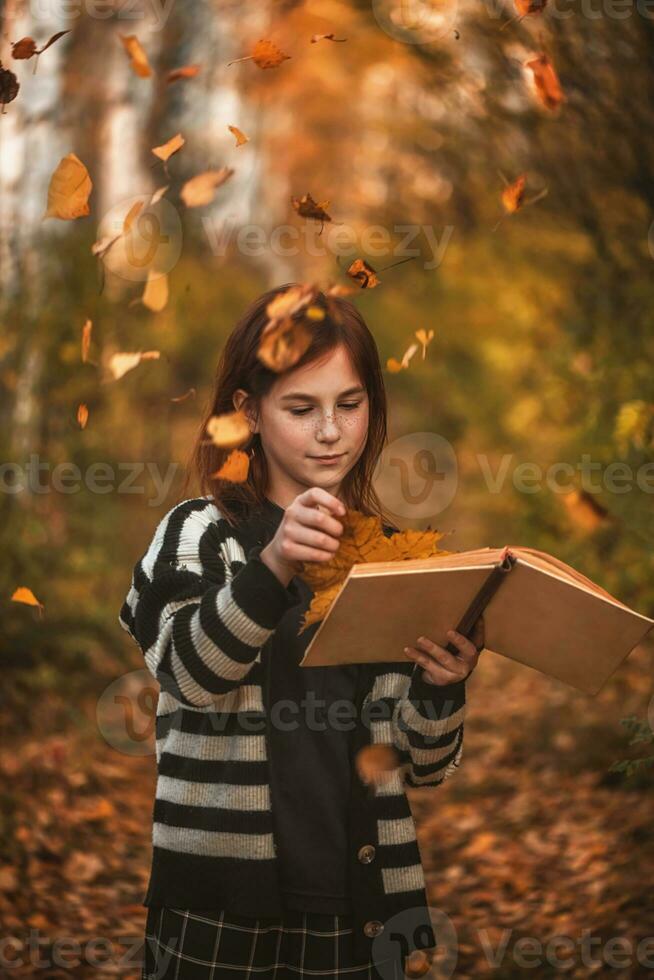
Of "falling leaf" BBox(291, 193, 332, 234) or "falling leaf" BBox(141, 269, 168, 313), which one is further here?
"falling leaf" BBox(141, 269, 168, 313)

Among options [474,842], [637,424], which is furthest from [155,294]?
[474,842]

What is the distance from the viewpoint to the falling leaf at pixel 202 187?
228cm

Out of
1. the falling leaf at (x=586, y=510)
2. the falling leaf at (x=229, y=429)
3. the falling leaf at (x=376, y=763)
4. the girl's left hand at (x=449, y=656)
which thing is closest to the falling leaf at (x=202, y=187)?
the falling leaf at (x=229, y=429)

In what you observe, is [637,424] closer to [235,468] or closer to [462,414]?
[235,468]

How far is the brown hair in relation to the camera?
217 centimetres

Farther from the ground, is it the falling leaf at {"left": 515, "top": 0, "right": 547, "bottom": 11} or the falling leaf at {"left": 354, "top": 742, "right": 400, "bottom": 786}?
the falling leaf at {"left": 515, "top": 0, "right": 547, "bottom": 11}

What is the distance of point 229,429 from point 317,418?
19cm

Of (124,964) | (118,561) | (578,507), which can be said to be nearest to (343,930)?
(124,964)

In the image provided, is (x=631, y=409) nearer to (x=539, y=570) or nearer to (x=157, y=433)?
(x=539, y=570)

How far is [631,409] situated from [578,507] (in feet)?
2.60

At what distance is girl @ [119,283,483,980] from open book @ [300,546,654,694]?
84mm

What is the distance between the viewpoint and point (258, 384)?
2.20m
